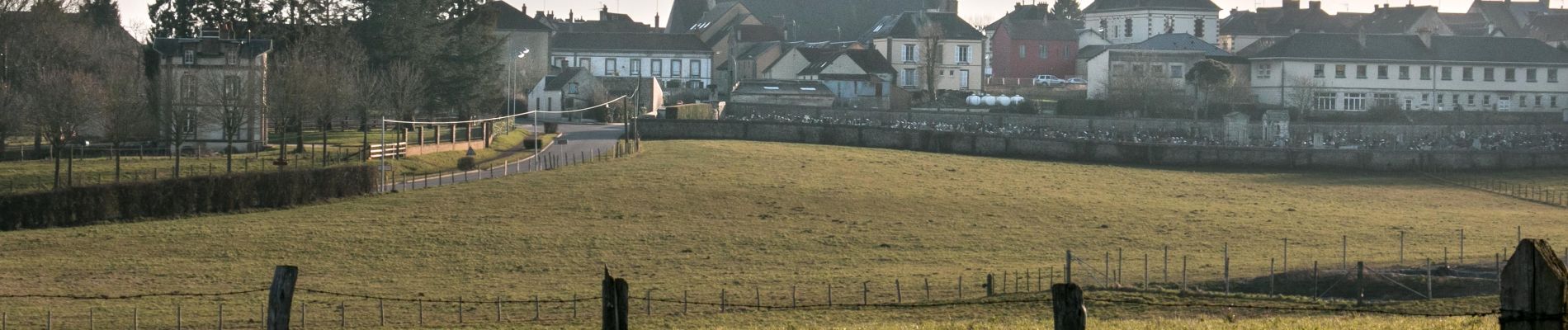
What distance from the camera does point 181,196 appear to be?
4353cm

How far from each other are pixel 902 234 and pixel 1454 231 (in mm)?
15113

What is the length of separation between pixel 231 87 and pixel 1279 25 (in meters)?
90.8

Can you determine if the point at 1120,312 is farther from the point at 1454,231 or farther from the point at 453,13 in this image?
the point at 453,13

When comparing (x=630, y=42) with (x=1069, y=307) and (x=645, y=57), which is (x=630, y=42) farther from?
(x=1069, y=307)

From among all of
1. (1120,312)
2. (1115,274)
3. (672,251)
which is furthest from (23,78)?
(1120,312)

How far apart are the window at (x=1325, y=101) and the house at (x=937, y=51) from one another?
26526 mm

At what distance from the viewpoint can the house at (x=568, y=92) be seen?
3863 inches

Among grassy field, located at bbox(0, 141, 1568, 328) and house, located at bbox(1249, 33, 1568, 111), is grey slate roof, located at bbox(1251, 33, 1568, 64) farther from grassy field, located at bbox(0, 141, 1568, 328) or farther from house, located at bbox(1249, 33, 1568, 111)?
grassy field, located at bbox(0, 141, 1568, 328)

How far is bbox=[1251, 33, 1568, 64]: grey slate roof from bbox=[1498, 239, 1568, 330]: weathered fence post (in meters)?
92.0

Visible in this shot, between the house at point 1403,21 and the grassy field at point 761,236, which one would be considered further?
the house at point 1403,21

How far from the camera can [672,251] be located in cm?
3850

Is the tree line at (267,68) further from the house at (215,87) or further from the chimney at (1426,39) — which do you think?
the chimney at (1426,39)

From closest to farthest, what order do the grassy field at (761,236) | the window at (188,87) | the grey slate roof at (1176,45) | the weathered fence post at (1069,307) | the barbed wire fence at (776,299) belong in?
the weathered fence post at (1069,307) < the barbed wire fence at (776,299) < the grassy field at (761,236) < the window at (188,87) < the grey slate roof at (1176,45)

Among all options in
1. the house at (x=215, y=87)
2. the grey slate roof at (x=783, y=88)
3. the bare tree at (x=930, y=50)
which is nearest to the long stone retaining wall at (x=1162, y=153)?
the house at (x=215, y=87)
